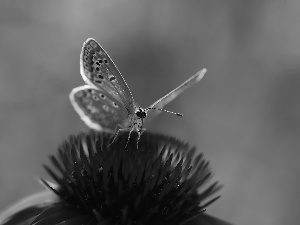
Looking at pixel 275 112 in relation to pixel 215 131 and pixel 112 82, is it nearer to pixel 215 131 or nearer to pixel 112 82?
Answer: pixel 215 131

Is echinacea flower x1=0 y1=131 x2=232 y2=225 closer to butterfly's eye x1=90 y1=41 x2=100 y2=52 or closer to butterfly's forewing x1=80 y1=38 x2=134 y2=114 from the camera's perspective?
butterfly's forewing x1=80 y1=38 x2=134 y2=114

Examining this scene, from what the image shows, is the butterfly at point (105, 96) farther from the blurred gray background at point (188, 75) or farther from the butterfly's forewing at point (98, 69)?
the blurred gray background at point (188, 75)

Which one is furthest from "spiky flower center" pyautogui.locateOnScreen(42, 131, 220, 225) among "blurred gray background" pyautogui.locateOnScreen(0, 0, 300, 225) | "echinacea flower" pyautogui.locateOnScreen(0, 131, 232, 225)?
"blurred gray background" pyautogui.locateOnScreen(0, 0, 300, 225)

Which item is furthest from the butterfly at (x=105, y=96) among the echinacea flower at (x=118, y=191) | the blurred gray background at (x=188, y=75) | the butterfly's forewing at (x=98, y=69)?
the blurred gray background at (x=188, y=75)

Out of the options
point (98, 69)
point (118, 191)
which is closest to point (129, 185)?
point (118, 191)

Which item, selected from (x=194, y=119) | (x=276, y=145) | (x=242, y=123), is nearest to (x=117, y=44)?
(x=194, y=119)

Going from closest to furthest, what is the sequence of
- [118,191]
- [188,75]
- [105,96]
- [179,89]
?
[118,191] → [179,89] → [105,96] → [188,75]

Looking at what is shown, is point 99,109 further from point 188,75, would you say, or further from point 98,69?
point 188,75

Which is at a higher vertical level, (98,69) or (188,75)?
(188,75)
